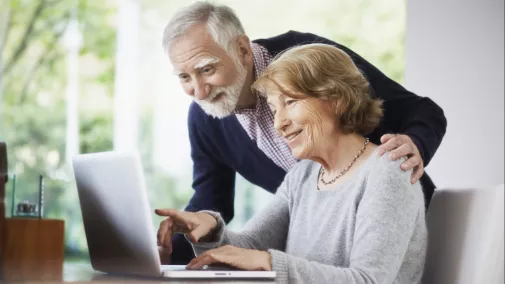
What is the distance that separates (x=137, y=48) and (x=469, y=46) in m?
3.79

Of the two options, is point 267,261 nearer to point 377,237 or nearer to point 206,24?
point 377,237

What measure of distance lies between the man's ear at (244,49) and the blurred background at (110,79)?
16.1 feet

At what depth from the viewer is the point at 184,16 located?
89.3 inches

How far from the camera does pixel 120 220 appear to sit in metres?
1.57

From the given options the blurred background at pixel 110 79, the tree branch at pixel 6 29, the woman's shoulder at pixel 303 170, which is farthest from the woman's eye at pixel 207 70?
the tree branch at pixel 6 29

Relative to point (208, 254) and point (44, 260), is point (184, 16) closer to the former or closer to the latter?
point (44, 260)

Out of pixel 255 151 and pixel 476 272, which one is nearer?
pixel 476 272

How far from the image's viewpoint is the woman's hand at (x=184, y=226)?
1734mm

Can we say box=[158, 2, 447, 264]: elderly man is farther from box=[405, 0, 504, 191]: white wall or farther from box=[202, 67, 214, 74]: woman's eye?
box=[405, 0, 504, 191]: white wall

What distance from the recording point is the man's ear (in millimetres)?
2305

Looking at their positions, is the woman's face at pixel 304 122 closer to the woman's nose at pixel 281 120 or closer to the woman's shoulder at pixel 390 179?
the woman's nose at pixel 281 120

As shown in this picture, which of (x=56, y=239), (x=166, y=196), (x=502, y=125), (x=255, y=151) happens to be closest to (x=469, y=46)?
(x=502, y=125)

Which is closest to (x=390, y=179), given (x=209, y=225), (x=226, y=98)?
(x=209, y=225)

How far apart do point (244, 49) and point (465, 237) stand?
3.10 ft
